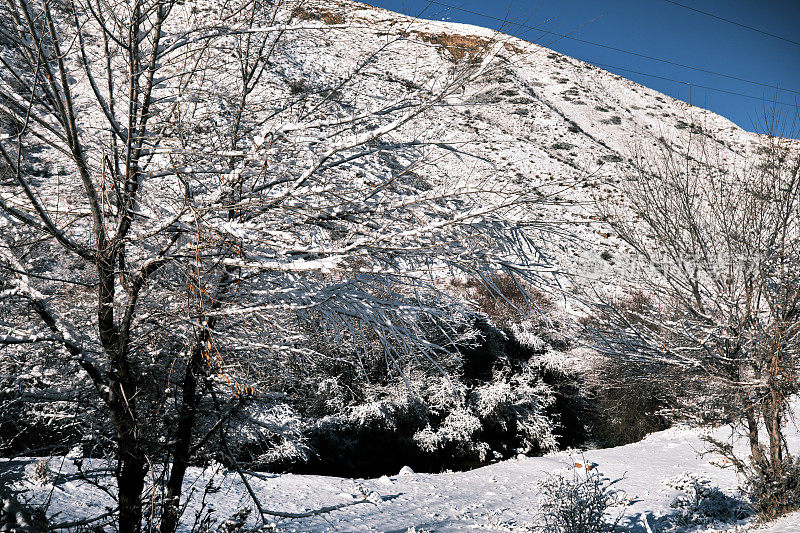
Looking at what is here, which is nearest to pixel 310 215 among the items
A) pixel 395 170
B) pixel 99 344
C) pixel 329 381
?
pixel 395 170

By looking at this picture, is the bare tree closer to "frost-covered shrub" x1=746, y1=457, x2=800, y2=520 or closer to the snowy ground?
"frost-covered shrub" x1=746, y1=457, x2=800, y2=520

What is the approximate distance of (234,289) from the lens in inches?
108

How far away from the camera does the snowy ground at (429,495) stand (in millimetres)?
5113

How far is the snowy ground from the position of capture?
201 inches

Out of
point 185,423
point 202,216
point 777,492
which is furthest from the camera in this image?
point 777,492

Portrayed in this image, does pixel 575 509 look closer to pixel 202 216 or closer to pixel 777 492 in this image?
pixel 777 492

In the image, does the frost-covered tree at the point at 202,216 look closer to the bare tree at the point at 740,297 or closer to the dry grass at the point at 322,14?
the dry grass at the point at 322,14

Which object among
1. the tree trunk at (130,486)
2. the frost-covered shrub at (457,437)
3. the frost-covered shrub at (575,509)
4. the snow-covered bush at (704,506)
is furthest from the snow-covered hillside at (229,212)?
the frost-covered shrub at (457,437)

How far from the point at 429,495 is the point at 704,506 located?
14.0ft

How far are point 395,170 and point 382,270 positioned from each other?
0.72 m

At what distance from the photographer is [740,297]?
5934 mm

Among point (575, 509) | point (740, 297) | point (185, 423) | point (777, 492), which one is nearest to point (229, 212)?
point (185, 423)

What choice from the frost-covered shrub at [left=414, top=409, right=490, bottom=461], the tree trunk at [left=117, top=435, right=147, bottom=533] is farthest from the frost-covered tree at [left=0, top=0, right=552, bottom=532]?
the frost-covered shrub at [left=414, top=409, right=490, bottom=461]

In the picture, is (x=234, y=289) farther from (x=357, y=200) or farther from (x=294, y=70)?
(x=294, y=70)
